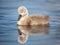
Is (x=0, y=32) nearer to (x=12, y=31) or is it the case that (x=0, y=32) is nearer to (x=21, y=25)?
(x=12, y=31)

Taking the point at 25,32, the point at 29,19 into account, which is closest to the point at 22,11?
the point at 29,19

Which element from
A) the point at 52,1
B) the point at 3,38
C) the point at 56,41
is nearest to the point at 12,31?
the point at 3,38

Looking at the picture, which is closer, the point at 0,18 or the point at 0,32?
the point at 0,32

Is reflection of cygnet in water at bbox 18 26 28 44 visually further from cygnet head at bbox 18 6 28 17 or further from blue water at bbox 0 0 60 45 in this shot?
cygnet head at bbox 18 6 28 17

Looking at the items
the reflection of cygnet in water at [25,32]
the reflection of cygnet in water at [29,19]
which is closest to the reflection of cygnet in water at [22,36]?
the reflection of cygnet in water at [25,32]

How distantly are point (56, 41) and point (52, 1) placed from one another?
5.23m

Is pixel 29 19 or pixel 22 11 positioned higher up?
pixel 22 11

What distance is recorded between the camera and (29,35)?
5.07 m

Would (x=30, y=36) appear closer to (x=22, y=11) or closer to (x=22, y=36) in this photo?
(x=22, y=36)

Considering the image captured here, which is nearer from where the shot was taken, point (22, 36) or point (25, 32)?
point (22, 36)

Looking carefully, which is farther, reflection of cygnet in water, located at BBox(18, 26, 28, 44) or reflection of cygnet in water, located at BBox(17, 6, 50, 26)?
reflection of cygnet in water, located at BBox(17, 6, 50, 26)

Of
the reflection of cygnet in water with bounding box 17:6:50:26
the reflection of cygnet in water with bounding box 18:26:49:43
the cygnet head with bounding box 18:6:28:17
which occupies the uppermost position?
the cygnet head with bounding box 18:6:28:17

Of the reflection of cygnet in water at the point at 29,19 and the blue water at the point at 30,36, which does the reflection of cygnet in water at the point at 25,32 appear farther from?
the reflection of cygnet in water at the point at 29,19

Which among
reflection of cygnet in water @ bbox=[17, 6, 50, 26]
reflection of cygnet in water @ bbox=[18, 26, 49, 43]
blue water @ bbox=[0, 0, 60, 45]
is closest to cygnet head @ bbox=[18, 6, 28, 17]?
reflection of cygnet in water @ bbox=[17, 6, 50, 26]
